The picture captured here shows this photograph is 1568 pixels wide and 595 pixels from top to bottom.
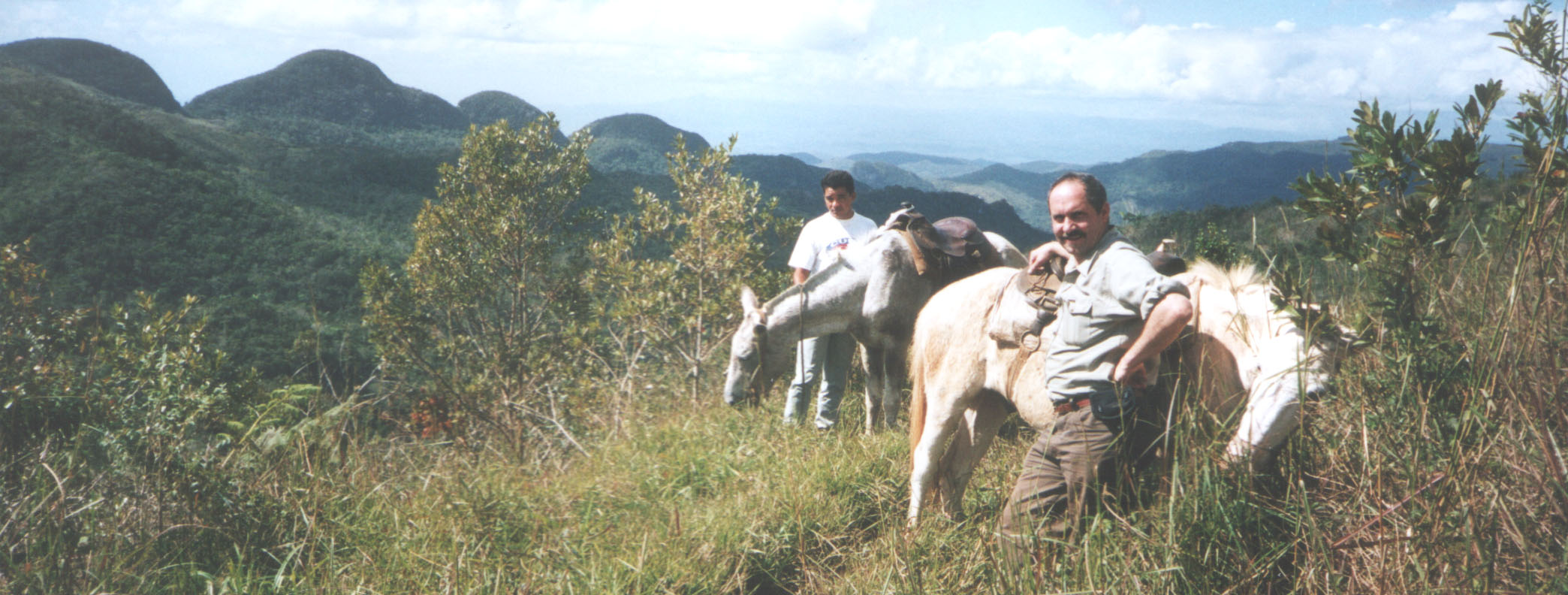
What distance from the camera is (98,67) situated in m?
66.4

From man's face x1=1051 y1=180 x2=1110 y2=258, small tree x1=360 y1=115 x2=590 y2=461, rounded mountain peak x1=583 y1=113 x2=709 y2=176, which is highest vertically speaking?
rounded mountain peak x1=583 y1=113 x2=709 y2=176

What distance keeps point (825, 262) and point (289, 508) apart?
11.2ft

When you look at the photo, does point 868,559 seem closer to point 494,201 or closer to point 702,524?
point 702,524

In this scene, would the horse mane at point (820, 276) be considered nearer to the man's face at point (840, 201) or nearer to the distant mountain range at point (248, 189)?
the man's face at point (840, 201)

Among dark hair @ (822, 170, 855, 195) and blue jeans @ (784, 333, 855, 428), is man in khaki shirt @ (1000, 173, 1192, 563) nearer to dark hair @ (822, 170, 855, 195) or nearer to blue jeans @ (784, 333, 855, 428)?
blue jeans @ (784, 333, 855, 428)

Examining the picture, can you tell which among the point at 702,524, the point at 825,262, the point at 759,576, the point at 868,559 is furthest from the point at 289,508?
the point at 825,262

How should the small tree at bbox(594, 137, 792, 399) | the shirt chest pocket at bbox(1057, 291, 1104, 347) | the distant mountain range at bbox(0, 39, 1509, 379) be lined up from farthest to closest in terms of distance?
the distant mountain range at bbox(0, 39, 1509, 379) < the small tree at bbox(594, 137, 792, 399) < the shirt chest pocket at bbox(1057, 291, 1104, 347)

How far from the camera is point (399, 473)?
4.19 metres

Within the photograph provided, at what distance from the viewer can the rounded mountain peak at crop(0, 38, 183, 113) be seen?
2413 inches

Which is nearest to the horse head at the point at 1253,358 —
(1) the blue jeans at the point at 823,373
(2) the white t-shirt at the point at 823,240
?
(1) the blue jeans at the point at 823,373

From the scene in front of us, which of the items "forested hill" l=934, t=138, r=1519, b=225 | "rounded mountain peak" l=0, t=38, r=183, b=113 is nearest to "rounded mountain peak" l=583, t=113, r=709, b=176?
"forested hill" l=934, t=138, r=1519, b=225

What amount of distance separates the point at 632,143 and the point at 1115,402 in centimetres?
8296

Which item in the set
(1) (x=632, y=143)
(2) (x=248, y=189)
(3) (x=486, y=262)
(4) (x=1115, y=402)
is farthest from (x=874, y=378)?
(1) (x=632, y=143)

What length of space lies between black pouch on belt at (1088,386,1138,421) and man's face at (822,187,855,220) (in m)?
3.42
